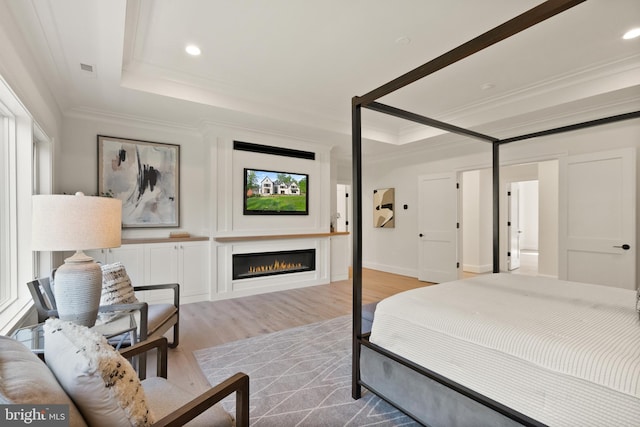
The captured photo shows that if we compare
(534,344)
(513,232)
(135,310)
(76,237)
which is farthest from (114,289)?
(513,232)

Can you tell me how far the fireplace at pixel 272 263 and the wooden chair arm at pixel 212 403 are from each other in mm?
3504

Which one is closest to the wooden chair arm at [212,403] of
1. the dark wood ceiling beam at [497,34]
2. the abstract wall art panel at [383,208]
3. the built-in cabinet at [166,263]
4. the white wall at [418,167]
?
the dark wood ceiling beam at [497,34]

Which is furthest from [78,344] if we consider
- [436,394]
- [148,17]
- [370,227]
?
[370,227]

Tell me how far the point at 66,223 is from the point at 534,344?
232cm

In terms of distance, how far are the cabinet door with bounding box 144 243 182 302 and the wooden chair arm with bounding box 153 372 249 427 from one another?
3.34m

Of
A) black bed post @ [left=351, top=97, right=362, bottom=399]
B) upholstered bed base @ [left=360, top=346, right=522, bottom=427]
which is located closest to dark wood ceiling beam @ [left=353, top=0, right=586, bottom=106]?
black bed post @ [left=351, top=97, right=362, bottom=399]

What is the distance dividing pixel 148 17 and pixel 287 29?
3.61ft

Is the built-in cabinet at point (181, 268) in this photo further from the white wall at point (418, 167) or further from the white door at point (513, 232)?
the white door at point (513, 232)

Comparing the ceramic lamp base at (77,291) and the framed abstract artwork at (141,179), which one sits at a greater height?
the framed abstract artwork at (141,179)

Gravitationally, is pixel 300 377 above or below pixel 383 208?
below

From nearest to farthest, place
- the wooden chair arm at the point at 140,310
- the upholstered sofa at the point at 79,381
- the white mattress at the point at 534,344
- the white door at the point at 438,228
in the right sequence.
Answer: the upholstered sofa at the point at 79,381 → the white mattress at the point at 534,344 → the wooden chair arm at the point at 140,310 → the white door at the point at 438,228

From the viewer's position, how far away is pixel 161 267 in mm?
4102

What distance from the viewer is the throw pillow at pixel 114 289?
231 cm

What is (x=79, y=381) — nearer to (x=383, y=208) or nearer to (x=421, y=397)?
(x=421, y=397)
